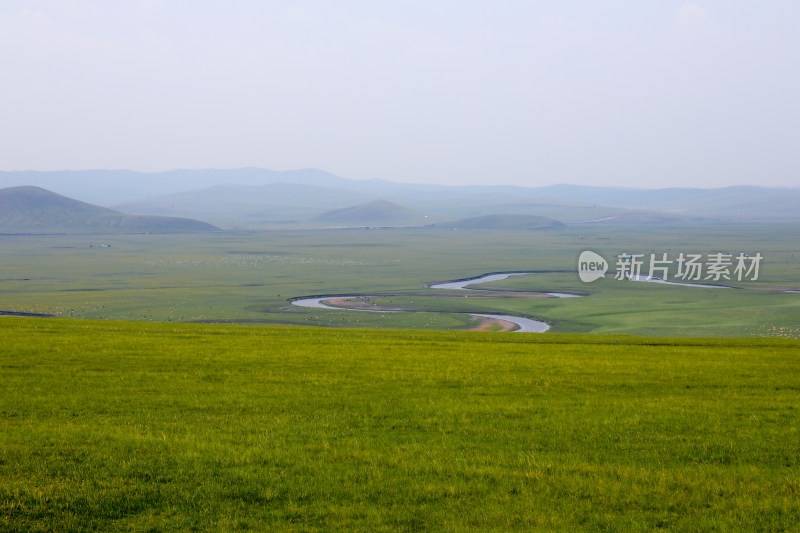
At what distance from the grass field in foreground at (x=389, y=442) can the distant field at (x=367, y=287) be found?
39.6 meters

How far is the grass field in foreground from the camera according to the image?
1091cm

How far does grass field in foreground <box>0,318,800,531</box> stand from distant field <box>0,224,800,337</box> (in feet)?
130

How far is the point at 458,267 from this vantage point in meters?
128

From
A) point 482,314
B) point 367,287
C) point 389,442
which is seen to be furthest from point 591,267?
point 389,442

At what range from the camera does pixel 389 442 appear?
47.3ft

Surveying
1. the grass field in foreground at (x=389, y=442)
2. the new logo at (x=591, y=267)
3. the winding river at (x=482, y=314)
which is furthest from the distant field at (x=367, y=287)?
the grass field in foreground at (x=389, y=442)

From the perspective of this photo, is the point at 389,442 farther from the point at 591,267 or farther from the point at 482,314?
Result: the point at 591,267

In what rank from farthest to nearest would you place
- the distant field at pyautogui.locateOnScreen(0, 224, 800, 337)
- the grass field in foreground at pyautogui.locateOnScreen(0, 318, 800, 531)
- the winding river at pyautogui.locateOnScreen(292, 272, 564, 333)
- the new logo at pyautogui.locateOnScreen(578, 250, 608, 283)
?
the new logo at pyautogui.locateOnScreen(578, 250, 608, 283)
the distant field at pyautogui.locateOnScreen(0, 224, 800, 337)
the winding river at pyautogui.locateOnScreen(292, 272, 564, 333)
the grass field in foreground at pyautogui.locateOnScreen(0, 318, 800, 531)

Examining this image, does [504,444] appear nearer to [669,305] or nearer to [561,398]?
[561,398]

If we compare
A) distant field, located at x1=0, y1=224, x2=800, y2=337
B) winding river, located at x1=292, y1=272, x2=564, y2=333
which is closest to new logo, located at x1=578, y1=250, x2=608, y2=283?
distant field, located at x1=0, y1=224, x2=800, y2=337

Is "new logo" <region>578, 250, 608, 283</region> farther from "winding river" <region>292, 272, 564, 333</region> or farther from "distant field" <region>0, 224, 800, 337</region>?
"winding river" <region>292, 272, 564, 333</region>

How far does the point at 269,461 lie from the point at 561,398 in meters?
8.28

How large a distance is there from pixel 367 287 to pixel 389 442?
84124 millimetres

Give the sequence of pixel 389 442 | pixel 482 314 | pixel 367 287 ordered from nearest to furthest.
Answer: pixel 389 442 < pixel 482 314 < pixel 367 287
